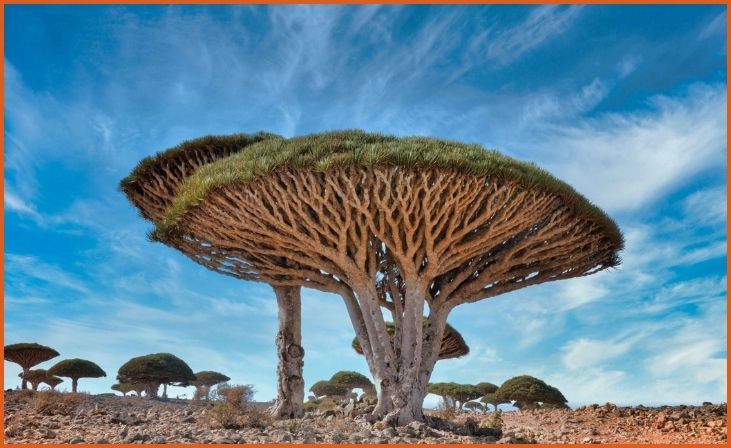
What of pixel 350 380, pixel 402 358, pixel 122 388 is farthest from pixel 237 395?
pixel 122 388

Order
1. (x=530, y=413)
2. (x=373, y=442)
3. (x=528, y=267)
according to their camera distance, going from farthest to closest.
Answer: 1. (x=530, y=413)
2. (x=528, y=267)
3. (x=373, y=442)

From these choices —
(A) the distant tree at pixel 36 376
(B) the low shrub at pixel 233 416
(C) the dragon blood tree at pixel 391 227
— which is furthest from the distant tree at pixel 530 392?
(A) the distant tree at pixel 36 376

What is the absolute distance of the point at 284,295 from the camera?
14.8 m

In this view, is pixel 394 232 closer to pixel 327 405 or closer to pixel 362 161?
pixel 362 161

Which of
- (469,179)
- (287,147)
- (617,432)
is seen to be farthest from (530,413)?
(287,147)

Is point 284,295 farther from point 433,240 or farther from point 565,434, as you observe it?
point 565,434

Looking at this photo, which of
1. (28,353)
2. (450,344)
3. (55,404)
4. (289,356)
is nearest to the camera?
(55,404)

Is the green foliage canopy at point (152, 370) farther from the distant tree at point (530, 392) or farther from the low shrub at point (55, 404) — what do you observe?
the distant tree at point (530, 392)

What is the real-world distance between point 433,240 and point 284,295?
4.54 metres

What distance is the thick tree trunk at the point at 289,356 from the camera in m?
13.9

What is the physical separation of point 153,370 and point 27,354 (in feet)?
19.3

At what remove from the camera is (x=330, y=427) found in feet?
36.2

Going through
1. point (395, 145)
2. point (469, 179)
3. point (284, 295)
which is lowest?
point (284, 295)

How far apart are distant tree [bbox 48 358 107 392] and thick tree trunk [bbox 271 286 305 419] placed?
1914 cm
